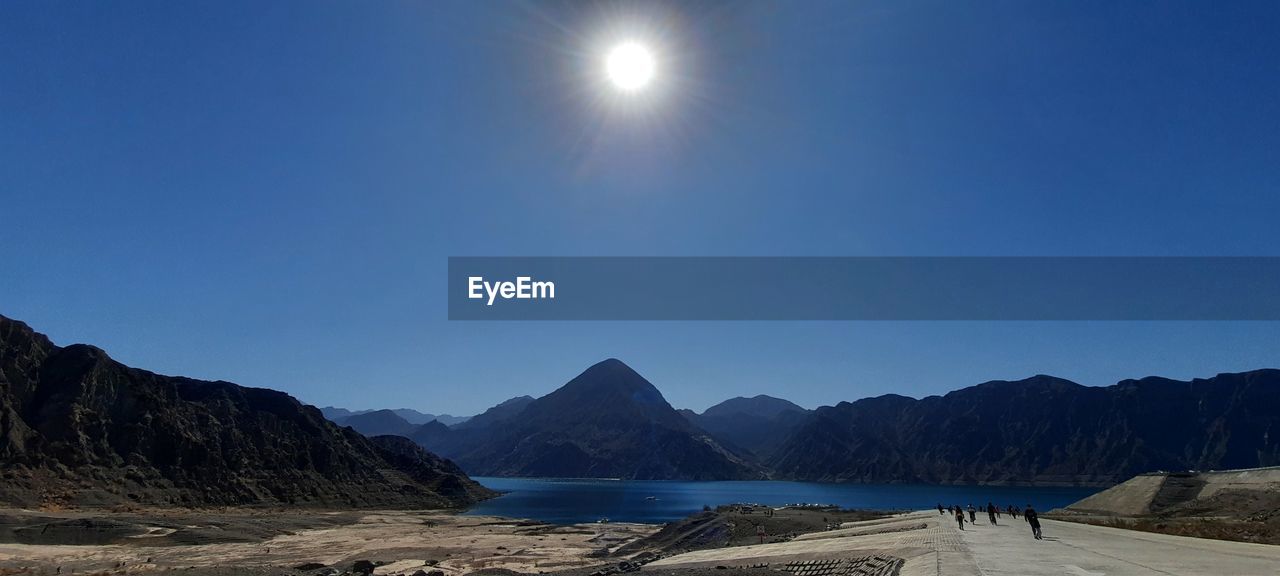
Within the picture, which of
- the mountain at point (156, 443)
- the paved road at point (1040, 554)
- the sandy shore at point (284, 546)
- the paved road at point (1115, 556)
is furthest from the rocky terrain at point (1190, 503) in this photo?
the mountain at point (156, 443)

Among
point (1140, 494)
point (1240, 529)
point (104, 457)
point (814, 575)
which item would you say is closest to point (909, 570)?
point (814, 575)

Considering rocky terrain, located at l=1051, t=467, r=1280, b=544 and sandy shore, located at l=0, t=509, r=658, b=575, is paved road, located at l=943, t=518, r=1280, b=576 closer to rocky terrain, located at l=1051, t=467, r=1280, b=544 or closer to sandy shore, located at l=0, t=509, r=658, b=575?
rocky terrain, located at l=1051, t=467, r=1280, b=544

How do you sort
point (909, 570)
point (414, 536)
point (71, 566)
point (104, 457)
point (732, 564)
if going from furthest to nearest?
point (104, 457), point (414, 536), point (71, 566), point (732, 564), point (909, 570)

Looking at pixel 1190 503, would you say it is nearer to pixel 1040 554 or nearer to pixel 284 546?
pixel 1040 554

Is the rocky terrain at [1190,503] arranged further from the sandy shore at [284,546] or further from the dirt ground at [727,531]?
the sandy shore at [284,546]

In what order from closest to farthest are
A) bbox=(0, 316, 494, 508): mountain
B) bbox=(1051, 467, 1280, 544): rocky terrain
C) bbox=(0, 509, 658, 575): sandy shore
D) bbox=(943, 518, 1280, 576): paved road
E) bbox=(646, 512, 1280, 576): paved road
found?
1. bbox=(943, 518, 1280, 576): paved road
2. bbox=(646, 512, 1280, 576): paved road
3. bbox=(1051, 467, 1280, 544): rocky terrain
4. bbox=(0, 509, 658, 575): sandy shore
5. bbox=(0, 316, 494, 508): mountain

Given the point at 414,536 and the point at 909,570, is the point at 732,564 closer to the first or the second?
the point at 909,570

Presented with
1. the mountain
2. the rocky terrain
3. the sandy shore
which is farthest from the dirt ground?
the mountain
